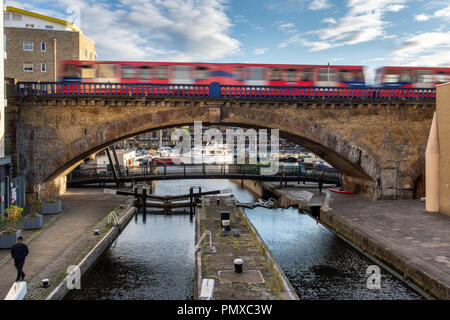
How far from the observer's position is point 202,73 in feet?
78.7

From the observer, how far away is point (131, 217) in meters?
23.3

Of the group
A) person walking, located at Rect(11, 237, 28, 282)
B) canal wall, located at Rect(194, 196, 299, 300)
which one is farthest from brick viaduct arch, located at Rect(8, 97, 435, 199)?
person walking, located at Rect(11, 237, 28, 282)

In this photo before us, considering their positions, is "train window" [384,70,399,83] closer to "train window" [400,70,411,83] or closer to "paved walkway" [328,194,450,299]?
"train window" [400,70,411,83]

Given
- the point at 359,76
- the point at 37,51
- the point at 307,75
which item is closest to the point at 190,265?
the point at 307,75

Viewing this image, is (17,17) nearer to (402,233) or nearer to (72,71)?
(72,71)

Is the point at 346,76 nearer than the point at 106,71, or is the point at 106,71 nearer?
the point at 106,71

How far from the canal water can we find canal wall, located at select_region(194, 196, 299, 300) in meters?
1.19

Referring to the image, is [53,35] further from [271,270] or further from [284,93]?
[271,270]

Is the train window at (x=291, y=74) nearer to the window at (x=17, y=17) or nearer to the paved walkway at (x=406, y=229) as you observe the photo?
the paved walkway at (x=406, y=229)

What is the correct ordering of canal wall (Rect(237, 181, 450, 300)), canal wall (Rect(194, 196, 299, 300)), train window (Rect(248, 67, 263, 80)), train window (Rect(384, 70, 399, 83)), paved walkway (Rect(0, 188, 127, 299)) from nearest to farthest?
1. canal wall (Rect(194, 196, 299, 300))
2. canal wall (Rect(237, 181, 450, 300))
3. paved walkway (Rect(0, 188, 127, 299))
4. train window (Rect(248, 67, 263, 80))
5. train window (Rect(384, 70, 399, 83))

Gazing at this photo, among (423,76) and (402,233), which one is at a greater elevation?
(423,76)

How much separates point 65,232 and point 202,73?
1314cm

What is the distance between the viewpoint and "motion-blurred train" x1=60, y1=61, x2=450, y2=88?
76.9 ft

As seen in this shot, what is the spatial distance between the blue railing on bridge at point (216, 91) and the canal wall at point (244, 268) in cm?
845
